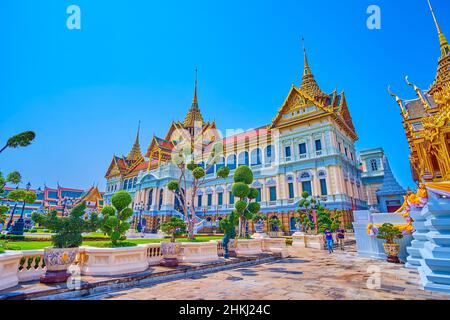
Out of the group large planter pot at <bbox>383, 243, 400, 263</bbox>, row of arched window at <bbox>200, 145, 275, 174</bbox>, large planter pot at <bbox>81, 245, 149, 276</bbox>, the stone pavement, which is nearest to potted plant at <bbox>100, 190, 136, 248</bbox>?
large planter pot at <bbox>81, 245, 149, 276</bbox>

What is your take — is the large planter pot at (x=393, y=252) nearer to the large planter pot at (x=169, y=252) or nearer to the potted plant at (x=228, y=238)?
the potted plant at (x=228, y=238)

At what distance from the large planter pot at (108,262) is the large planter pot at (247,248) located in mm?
5062

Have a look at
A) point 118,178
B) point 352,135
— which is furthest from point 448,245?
point 118,178

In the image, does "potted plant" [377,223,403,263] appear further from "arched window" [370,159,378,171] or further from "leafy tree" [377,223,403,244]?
"arched window" [370,159,378,171]

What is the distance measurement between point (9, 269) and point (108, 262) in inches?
74.8

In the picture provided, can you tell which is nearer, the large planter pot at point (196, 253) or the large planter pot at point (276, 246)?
the large planter pot at point (196, 253)

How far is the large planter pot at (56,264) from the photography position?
482 cm

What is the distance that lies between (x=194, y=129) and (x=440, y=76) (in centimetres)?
3625

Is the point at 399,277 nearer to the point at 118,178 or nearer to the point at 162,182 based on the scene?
the point at 162,182

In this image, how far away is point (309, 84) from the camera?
2902cm

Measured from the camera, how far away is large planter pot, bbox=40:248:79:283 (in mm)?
4820

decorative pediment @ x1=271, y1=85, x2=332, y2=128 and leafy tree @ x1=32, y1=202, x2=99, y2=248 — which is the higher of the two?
decorative pediment @ x1=271, y1=85, x2=332, y2=128

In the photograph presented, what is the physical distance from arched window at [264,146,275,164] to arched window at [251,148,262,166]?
91 cm

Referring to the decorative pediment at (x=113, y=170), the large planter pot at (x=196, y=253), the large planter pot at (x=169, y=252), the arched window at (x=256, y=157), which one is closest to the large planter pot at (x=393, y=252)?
the large planter pot at (x=196, y=253)
